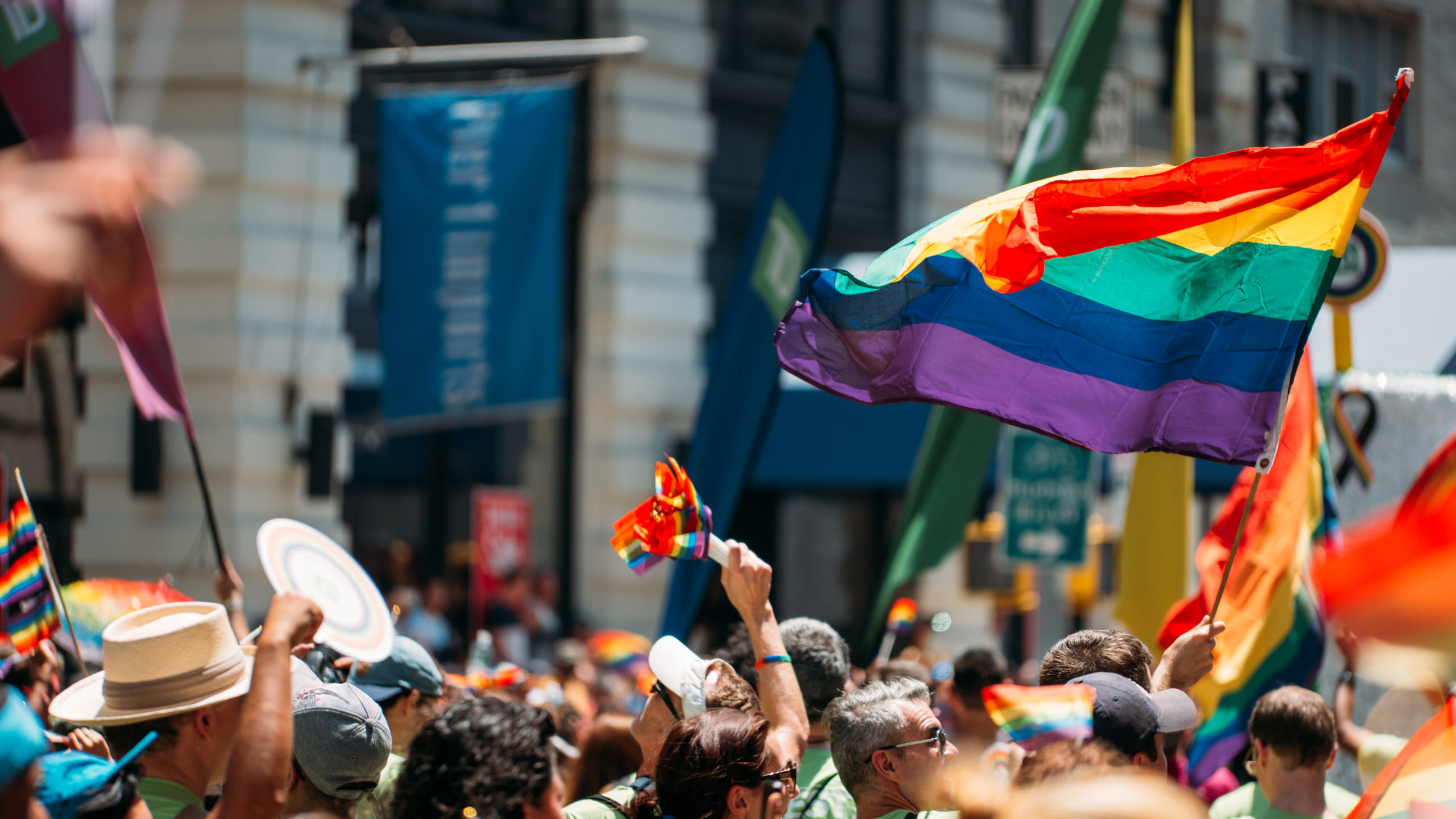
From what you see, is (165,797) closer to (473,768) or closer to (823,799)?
(473,768)

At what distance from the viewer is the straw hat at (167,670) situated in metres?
3.24

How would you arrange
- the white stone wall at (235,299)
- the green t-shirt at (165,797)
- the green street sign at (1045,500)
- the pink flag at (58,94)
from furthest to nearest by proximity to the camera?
1. the white stone wall at (235,299)
2. the green street sign at (1045,500)
3. the pink flag at (58,94)
4. the green t-shirt at (165,797)

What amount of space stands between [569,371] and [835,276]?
8.94 m

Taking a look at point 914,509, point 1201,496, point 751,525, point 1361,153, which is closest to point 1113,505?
→ point 1201,496

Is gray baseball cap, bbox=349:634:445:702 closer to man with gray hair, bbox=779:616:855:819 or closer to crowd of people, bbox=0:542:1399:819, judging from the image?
crowd of people, bbox=0:542:1399:819

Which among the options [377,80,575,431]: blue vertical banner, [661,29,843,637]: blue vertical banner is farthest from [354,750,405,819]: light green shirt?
[377,80,575,431]: blue vertical banner

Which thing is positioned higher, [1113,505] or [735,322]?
[735,322]

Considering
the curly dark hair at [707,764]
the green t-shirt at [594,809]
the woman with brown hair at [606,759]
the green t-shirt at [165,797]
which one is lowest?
the woman with brown hair at [606,759]

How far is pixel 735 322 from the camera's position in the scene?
7301 mm

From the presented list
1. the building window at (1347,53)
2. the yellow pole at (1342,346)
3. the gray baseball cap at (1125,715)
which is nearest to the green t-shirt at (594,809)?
the gray baseball cap at (1125,715)

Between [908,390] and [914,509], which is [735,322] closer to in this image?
[914,509]

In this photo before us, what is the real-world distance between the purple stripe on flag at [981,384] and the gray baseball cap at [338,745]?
5.19 ft

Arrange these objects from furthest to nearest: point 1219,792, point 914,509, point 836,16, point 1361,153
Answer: point 836,16 < point 914,509 < point 1219,792 < point 1361,153

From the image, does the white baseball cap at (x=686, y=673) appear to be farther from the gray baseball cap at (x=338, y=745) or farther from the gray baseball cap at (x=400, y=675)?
the gray baseball cap at (x=400, y=675)
